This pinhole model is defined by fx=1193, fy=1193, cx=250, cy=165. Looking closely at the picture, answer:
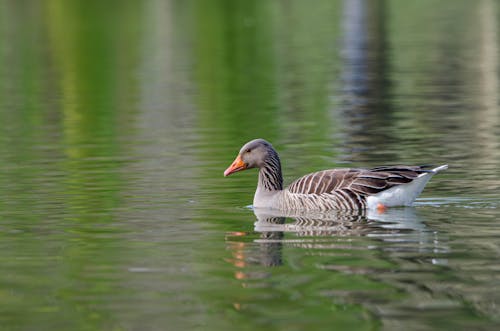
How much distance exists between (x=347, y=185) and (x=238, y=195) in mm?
2860

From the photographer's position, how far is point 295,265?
44.3ft

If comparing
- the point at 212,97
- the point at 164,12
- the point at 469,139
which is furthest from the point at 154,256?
the point at 164,12

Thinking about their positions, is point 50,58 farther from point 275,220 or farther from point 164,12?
point 275,220

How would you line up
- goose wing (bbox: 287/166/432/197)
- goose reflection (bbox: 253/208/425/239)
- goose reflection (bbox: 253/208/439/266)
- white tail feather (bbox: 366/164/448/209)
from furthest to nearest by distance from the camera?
white tail feather (bbox: 366/164/448/209) → goose wing (bbox: 287/166/432/197) → goose reflection (bbox: 253/208/425/239) → goose reflection (bbox: 253/208/439/266)

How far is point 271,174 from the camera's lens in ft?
61.3

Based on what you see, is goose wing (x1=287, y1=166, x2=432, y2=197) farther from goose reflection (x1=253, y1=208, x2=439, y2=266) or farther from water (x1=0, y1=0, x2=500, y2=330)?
water (x1=0, y1=0, x2=500, y2=330)

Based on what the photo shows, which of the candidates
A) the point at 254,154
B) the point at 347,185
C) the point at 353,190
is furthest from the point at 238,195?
the point at 353,190

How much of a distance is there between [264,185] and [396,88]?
21.3m

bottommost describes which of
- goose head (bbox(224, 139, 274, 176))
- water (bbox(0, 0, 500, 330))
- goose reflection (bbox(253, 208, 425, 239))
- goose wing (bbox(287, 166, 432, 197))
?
goose reflection (bbox(253, 208, 425, 239))

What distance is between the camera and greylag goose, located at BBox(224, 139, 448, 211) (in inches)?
666

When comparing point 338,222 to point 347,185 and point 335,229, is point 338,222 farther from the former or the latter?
point 347,185

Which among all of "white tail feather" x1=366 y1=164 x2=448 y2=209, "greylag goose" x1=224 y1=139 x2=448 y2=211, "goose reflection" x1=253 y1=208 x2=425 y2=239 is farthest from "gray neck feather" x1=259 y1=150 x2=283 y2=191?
"white tail feather" x1=366 y1=164 x2=448 y2=209

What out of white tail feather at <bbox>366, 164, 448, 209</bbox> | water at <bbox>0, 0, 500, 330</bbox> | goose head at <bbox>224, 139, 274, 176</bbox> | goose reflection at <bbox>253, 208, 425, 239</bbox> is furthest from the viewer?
goose head at <bbox>224, 139, 274, 176</bbox>

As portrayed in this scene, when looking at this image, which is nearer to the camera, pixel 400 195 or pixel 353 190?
pixel 400 195
